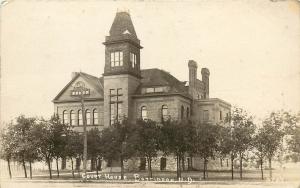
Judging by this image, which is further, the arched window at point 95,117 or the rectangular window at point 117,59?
the arched window at point 95,117

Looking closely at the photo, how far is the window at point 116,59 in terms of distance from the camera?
2534 centimetres

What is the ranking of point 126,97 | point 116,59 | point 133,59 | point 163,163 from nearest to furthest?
1. point 133,59
2. point 116,59
3. point 163,163
4. point 126,97

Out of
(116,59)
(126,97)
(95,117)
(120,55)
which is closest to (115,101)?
(126,97)

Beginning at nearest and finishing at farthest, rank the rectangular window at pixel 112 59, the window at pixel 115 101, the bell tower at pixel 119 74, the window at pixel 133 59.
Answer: the bell tower at pixel 119 74 → the window at pixel 133 59 → the rectangular window at pixel 112 59 → the window at pixel 115 101

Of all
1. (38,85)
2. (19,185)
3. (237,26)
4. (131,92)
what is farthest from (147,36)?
(131,92)

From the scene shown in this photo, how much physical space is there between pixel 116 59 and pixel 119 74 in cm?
115

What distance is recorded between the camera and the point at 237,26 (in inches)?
511

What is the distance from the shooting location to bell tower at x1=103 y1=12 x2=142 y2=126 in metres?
24.7

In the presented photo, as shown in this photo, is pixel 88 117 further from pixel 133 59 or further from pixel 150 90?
pixel 133 59

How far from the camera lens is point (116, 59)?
25672 mm

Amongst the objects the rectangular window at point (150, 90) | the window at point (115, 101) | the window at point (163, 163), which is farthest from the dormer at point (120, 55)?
the window at point (163, 163)

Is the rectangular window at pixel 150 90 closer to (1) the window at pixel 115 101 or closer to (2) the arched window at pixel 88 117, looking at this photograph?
(1) the window at pixel 115 101

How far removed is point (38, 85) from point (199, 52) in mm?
4855

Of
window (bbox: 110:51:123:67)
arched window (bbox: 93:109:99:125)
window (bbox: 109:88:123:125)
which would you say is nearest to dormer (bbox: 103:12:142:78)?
window (bbox: 110:51:123:67)
